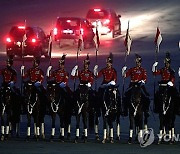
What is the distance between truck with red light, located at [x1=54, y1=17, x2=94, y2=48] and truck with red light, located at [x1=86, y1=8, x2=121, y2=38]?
3.28 m

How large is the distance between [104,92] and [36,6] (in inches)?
1837

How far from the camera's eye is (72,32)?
51219mm

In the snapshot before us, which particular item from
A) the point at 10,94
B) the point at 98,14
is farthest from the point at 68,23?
the point at 10,94

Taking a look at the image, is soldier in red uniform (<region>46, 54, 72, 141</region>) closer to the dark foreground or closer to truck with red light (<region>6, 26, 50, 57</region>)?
the dark foreground

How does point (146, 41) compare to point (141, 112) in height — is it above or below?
above

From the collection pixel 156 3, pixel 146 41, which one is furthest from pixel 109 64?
pixel 156 3

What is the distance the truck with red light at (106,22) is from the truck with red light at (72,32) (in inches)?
129

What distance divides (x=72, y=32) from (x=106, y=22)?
5.54 metres

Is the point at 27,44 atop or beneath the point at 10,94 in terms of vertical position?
atop

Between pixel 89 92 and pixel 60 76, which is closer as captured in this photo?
pixel 89 92

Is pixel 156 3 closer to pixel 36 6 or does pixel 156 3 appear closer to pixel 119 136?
pixel 36 6

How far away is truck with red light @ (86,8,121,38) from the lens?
56312 mm

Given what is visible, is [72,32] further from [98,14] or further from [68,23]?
[98,14]

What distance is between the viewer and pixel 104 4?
243ft
